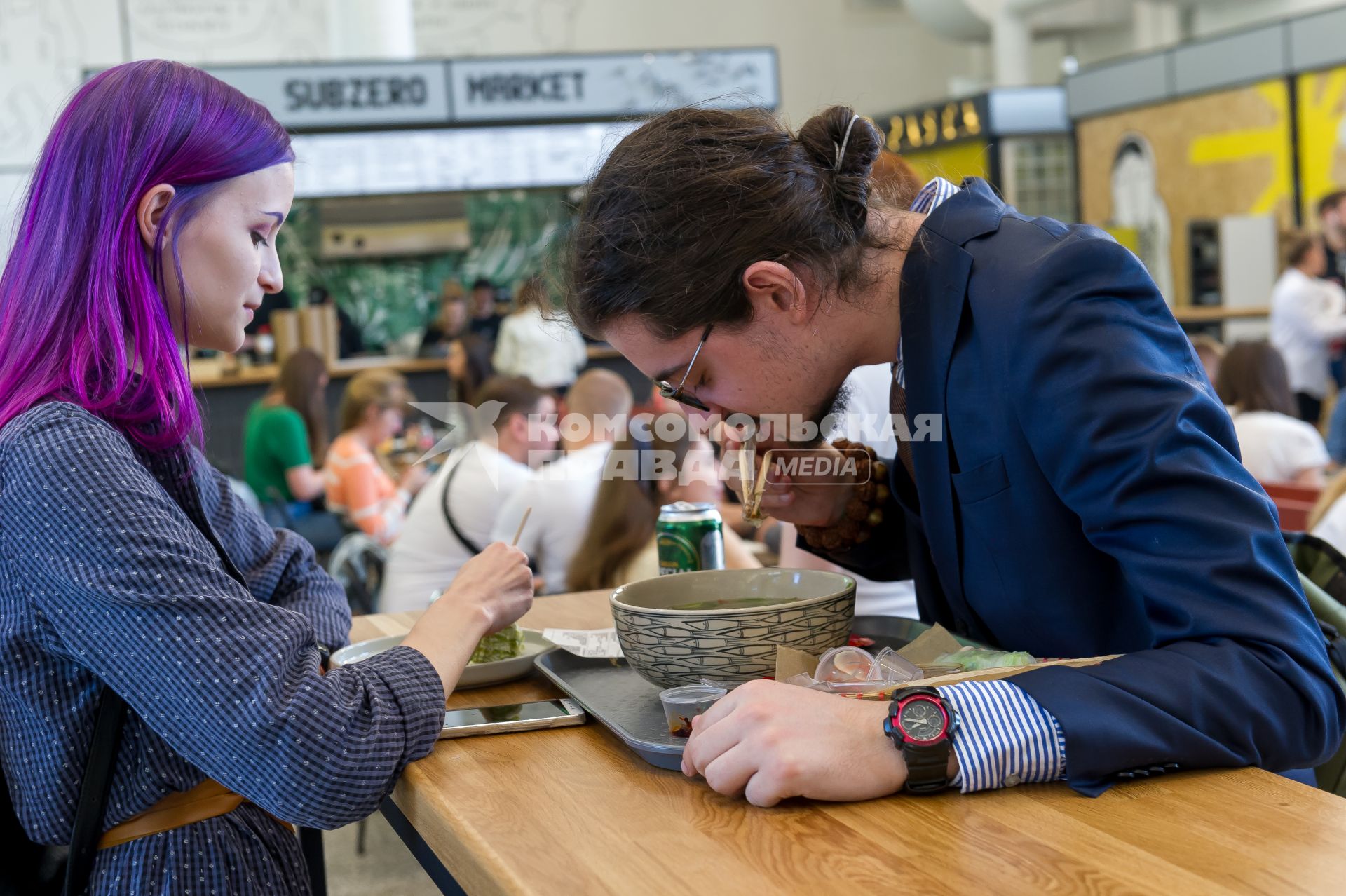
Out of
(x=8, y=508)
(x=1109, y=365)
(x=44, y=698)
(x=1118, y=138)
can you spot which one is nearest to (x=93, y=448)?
(x=8, y=508)

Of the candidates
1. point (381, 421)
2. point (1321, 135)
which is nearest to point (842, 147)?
point (381, 421)

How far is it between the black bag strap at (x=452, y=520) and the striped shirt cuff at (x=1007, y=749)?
7.88ft

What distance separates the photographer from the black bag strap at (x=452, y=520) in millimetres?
3299

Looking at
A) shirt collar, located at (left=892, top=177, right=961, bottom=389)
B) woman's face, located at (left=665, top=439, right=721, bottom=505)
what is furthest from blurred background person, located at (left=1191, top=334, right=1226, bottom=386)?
shirt collar, located at (left=892, top=177, right=961, bottom=389)

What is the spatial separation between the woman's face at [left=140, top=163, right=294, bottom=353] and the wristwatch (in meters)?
0.78

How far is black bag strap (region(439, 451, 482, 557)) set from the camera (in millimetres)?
3299

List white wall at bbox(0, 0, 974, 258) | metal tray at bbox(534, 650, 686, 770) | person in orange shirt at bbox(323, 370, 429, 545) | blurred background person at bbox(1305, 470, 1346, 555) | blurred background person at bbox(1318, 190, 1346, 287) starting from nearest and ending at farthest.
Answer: metal tray at bbox(534, 650, 686, 770) → blurred background person at bbox(1305, 470, 1346, 555) → person in orange shirt at bbox(323, 370, 429, 545) → blurred background person at bbox(1318, 190, 1346, 287) → white wall at bbox(0, 0, 974, 258)

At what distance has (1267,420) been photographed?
3879 millimetres

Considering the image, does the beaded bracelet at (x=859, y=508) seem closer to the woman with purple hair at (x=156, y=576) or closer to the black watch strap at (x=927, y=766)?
the woman with purple hair at (x=156, y=576)

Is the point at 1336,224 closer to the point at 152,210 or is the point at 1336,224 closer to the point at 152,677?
the point at 152,210

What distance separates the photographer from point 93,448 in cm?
111

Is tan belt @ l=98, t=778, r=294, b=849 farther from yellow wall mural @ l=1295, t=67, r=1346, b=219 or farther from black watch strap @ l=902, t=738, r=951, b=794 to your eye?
yellow wall mural @ l=1295, t=67, r=1346, b=219

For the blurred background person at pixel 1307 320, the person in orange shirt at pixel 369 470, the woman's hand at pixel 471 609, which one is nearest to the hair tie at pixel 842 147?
the woman's hand at pixel 471 609

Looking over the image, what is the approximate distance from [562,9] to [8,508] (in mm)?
12752
